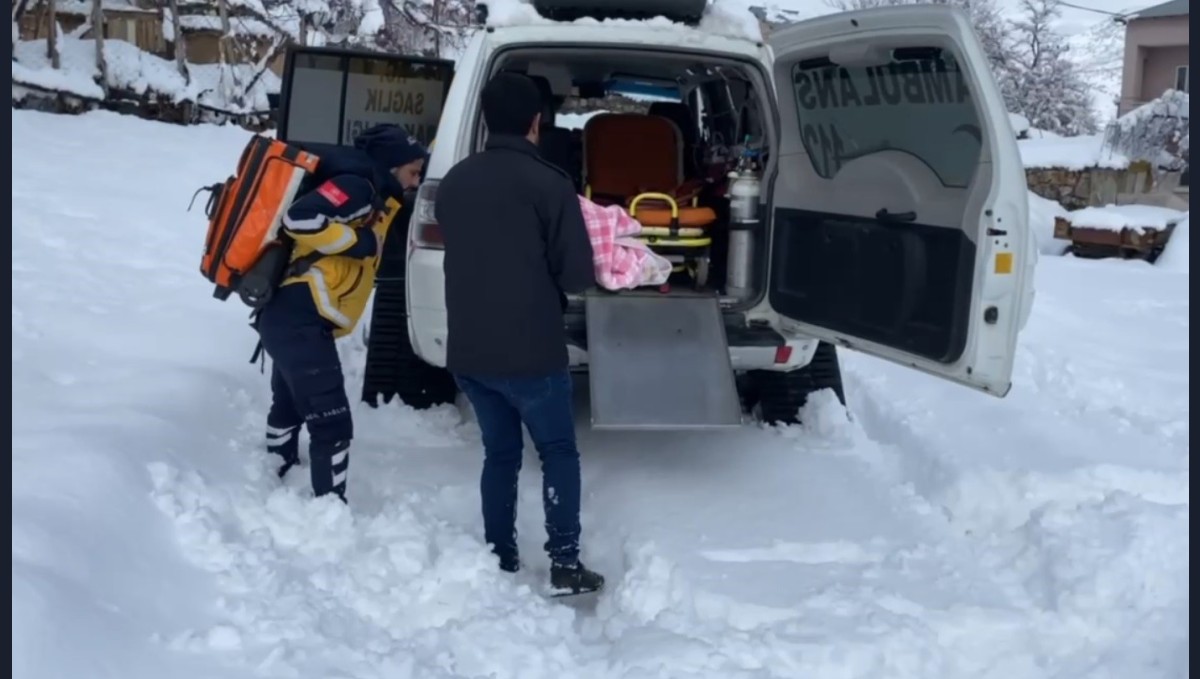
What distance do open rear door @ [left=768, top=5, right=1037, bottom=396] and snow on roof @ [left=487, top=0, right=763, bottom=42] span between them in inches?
10.1

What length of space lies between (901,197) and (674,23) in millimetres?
1277

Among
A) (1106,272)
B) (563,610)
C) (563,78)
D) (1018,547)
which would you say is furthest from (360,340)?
(1106,272)

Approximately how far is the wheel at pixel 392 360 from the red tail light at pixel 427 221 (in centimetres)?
97

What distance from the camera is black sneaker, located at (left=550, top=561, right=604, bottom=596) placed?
3.62 metres

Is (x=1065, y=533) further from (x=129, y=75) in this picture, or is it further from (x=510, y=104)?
(x=129, y=75)

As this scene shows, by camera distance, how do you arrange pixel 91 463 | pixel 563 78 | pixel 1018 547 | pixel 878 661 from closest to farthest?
pixel 878 661, pixel 91 463, pixel 1018 547, pixel 563 78

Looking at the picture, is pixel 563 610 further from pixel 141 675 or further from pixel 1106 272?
pixel 1106 272

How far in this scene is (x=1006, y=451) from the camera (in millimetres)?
4828

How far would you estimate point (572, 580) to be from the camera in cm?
362

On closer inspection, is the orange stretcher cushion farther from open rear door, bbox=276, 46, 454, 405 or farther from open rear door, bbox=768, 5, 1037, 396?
open rear door, bbox=276, 46, 454, 405

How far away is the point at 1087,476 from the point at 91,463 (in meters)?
3.72

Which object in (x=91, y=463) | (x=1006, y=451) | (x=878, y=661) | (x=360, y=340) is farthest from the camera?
(x=360, y=340)

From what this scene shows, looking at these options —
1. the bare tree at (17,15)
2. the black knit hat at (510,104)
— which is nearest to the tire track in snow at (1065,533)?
the black knit hat at (510,104)

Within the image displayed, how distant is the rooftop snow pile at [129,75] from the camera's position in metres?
14.8
